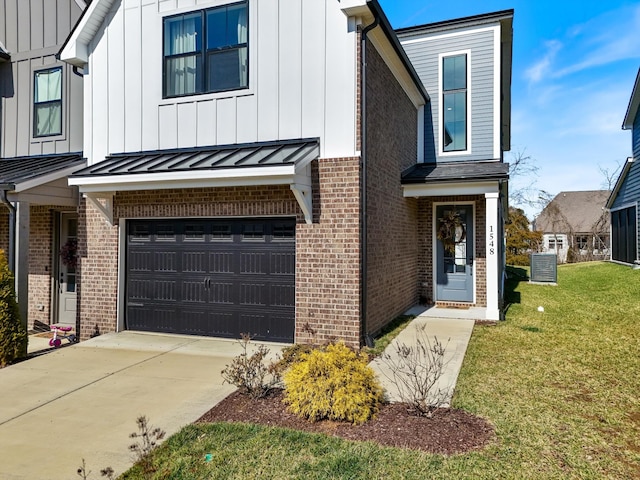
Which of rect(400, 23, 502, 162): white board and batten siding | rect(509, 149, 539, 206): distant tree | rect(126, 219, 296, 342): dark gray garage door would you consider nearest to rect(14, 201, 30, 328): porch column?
rect(126, 219, 296, 342): dark gray garage door

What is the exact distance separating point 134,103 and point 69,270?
4113 millimetres

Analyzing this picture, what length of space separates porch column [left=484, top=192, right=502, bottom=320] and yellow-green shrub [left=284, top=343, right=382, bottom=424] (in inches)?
224

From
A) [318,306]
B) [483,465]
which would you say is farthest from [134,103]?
[483,465]

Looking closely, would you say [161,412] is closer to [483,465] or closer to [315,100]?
[483,465]

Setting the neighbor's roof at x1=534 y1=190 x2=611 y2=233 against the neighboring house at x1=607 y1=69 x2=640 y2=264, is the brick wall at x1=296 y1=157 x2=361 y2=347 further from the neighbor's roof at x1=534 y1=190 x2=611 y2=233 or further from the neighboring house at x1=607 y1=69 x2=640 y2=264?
the neighbor's roof at x1=534 y1=190 x2=611 y2=233

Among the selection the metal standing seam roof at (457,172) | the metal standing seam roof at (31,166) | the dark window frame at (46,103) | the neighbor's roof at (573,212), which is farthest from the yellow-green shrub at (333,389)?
the neighbor's roof at (573,212)

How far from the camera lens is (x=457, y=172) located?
1066 centimetres

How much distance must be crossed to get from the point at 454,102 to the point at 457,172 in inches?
111

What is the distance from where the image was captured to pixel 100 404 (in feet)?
16.7

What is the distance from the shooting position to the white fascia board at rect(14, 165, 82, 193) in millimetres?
7477

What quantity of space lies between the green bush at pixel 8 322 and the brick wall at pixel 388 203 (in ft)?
18.4

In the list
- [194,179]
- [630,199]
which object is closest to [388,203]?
[194,179]

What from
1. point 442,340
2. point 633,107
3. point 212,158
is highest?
point 633,107

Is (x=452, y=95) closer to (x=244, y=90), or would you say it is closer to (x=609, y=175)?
(x=244, y=90)
